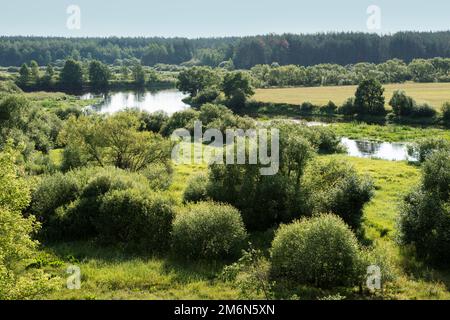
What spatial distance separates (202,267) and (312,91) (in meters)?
128

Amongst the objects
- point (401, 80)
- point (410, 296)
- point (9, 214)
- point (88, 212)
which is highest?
point (401, 80)

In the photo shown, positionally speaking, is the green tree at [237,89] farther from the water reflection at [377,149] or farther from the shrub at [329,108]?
the water reflection at [377,149]

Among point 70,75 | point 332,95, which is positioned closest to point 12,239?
point 332,95

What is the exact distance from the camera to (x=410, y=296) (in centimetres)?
2450

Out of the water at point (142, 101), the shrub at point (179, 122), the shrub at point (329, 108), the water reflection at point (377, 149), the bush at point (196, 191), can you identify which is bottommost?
the water reflection at point (377, 149)

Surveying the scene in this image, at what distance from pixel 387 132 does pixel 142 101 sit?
84421mm

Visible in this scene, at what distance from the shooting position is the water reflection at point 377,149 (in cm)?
7219

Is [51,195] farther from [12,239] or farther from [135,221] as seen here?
[12,239]

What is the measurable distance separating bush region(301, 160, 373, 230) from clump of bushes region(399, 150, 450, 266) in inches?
156

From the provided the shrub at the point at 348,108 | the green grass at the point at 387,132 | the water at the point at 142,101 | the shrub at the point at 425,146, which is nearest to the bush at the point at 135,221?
the shrub at the point at 425,146

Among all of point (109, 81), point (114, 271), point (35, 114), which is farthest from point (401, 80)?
point (114, 271)

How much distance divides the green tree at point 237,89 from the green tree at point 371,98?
3242cm

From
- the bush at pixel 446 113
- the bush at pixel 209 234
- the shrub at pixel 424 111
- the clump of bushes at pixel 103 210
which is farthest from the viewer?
the shrub at pixel 424 111
